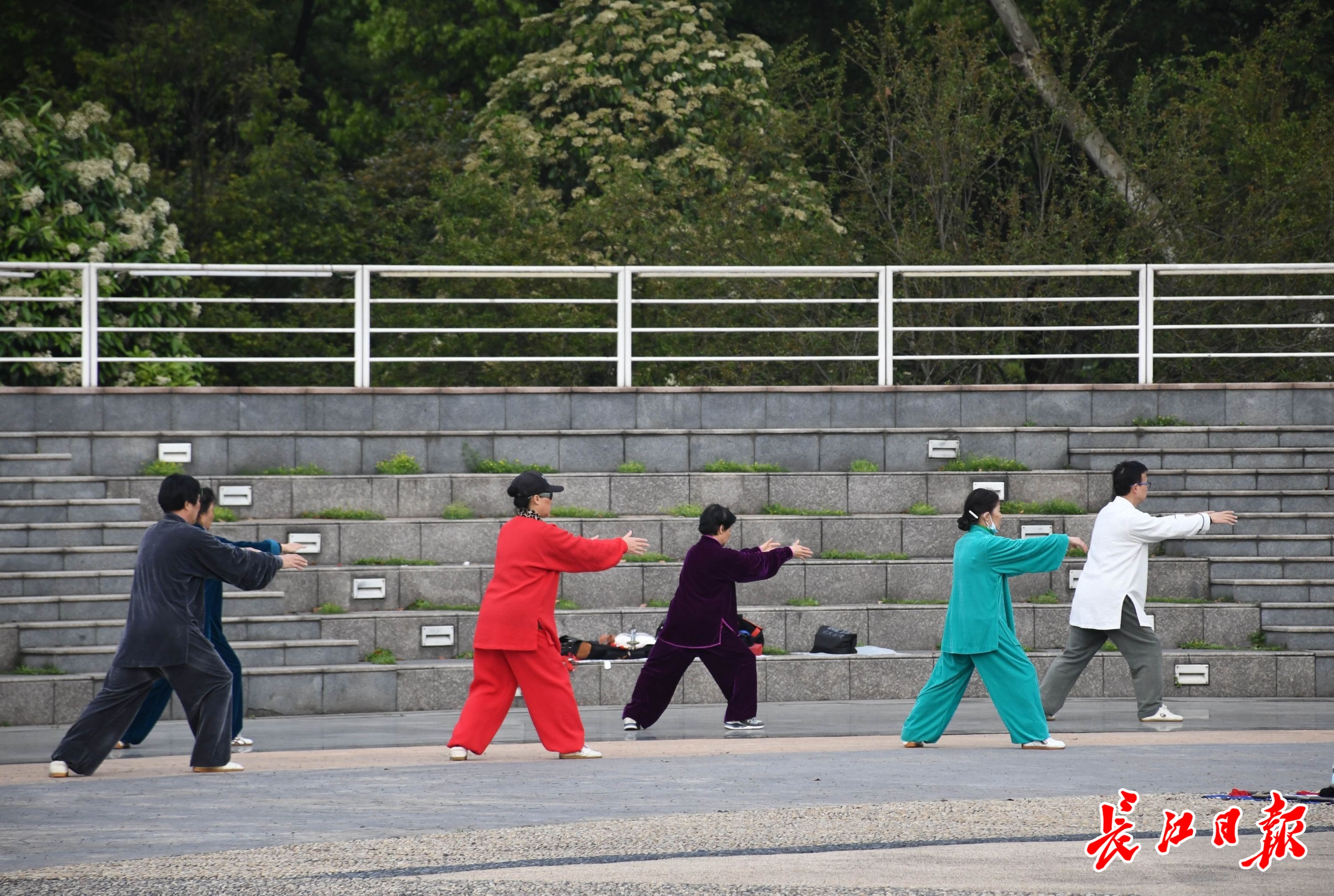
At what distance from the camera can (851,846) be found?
6.68 metres

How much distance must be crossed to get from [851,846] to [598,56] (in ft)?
51.1

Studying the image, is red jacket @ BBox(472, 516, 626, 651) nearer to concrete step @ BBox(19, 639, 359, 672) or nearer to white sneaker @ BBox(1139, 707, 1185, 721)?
concrete step @ BBox(19, 639, 359, 672)

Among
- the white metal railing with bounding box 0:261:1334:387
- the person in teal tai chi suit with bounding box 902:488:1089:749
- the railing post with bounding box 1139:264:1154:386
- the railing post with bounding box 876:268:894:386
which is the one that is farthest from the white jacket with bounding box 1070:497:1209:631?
the railing post with bounding box 1139:264:1154:386

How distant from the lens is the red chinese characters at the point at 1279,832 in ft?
20.8

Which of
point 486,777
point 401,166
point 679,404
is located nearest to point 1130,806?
point 486,777

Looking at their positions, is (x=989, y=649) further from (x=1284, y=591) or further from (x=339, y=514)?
(x=339, y=514)

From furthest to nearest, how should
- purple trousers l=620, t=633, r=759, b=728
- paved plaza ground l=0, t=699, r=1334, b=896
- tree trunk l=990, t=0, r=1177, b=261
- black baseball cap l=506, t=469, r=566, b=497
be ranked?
tree trunk l=990, t=0, r=1177, b=261, purple trousers l=620, t=633, r=759, b=728, black baseball cap l=506, t=469, r=566, b=497, paved plaza ground l=0, t=699, r=1334, b=896

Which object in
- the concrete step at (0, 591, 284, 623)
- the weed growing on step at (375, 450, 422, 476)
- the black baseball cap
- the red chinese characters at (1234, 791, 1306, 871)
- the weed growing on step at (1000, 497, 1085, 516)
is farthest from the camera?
the weed growing on step at (375, 450, 422, 476)

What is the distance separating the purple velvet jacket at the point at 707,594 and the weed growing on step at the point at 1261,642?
4.11m

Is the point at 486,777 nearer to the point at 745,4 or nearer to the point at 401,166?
the point at 401,166

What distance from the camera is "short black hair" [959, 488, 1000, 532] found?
9.48 metres

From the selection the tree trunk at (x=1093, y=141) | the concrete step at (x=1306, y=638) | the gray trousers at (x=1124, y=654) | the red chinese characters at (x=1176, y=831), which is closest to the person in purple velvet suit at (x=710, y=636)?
the gray trousers at (x=1124, y=654)

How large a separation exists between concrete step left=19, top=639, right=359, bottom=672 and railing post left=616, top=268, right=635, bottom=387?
154 inches

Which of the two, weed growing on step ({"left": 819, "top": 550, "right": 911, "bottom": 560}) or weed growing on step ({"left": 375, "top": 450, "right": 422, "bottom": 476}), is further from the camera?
weed growing on step ({"left": 375, "top": 450, "right": 422, "bottom": 476})
